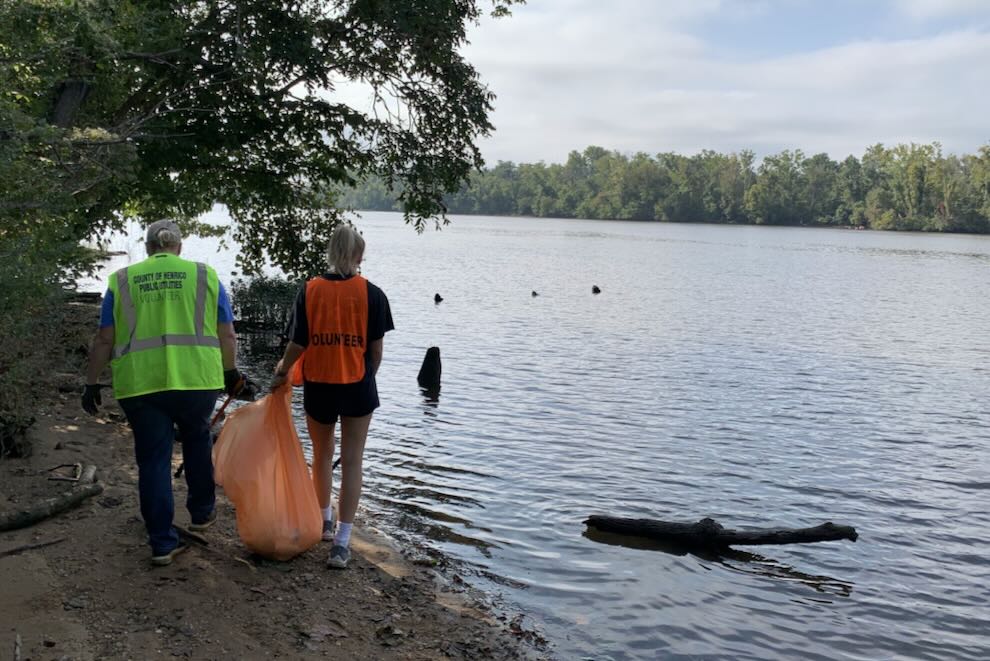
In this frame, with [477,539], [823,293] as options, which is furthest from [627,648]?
[823,293]

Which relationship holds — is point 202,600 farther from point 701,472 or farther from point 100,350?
point 701,472

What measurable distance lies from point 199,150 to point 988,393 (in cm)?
1553

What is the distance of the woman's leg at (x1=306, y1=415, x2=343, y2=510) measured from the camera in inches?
A: 228

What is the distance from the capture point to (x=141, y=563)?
5.28m

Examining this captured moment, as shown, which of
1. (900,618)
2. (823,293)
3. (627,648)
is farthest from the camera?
(823,293)

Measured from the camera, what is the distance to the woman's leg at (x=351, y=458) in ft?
18.7

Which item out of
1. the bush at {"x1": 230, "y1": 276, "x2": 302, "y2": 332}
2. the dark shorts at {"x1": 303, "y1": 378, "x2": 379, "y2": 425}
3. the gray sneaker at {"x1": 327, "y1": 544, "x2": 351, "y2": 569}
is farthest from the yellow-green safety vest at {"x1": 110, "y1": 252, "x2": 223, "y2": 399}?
the bush at {"x1": 230, "y1": 276, "x2": 302, "y2": 332}

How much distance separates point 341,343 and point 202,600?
1.69 m

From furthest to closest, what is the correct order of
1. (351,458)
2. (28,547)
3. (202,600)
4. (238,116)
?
(238,116) → (351,458) → (28,547) → (202,600)

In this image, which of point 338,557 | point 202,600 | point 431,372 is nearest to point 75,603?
point 202,600

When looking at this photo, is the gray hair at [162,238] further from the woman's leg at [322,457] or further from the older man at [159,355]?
the woman's leg at [322,457]

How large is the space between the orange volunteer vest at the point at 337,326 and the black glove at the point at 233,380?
0.63m

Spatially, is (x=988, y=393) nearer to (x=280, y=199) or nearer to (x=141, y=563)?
(x=280, y=199)

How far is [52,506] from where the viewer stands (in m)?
5.84
